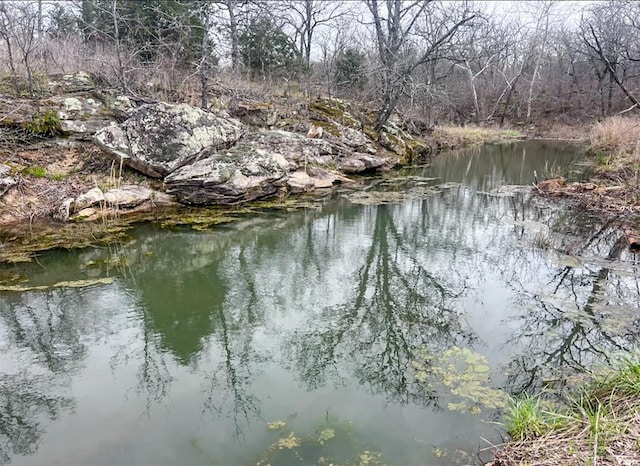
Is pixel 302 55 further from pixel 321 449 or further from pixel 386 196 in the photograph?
pixel 321 449

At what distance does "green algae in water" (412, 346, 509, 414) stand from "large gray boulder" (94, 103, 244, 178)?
22.4 ft

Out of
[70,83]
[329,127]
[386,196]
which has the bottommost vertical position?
[386,196]

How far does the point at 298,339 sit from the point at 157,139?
6.22m

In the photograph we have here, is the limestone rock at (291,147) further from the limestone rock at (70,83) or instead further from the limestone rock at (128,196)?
the limestone rock at (70,83)

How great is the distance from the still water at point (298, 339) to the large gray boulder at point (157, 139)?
193 cm

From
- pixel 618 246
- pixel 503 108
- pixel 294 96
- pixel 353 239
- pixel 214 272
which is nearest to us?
pixel 214 272

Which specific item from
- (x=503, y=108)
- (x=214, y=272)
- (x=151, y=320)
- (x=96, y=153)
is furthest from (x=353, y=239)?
(x=503, y=108)

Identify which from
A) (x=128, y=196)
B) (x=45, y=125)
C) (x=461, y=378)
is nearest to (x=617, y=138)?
(x=461, y=378)

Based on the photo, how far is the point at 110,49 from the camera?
12227mm

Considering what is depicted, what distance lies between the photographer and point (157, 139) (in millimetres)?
8852

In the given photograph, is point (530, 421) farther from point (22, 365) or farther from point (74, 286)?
point (74, 286)

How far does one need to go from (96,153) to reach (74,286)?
15.2 feet

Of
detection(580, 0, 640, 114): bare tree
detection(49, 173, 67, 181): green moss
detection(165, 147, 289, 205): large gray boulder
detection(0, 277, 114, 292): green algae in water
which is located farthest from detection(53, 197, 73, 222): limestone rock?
detection(580, 0, 640, 114): bare tree

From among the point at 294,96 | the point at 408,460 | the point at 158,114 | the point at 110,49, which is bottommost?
the point at 408,460
